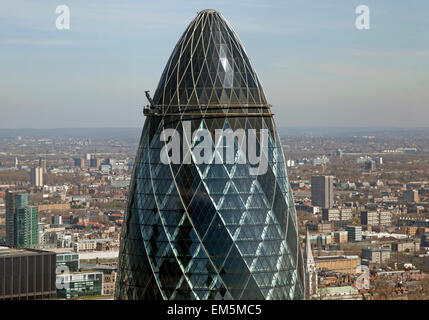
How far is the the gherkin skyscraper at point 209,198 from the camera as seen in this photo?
26.4 meters

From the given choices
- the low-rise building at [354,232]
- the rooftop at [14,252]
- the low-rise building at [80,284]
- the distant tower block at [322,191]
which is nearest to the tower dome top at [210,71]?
the rooftop at [14,252]

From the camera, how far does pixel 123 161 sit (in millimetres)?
140750

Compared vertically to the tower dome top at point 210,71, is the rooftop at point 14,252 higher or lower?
lower

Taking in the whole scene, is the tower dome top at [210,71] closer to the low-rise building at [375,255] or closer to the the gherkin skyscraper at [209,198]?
the the gherkin skyscraper at [209,198]

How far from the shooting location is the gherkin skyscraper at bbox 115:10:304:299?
2644 centimetres

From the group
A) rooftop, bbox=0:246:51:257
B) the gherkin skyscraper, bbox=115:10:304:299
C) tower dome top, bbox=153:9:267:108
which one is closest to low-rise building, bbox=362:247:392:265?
rooftop, bbox=0:246:51:257

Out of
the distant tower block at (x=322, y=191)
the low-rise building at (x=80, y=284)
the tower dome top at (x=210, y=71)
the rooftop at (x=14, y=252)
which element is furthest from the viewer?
the distant tower block at (x=322, y=191)

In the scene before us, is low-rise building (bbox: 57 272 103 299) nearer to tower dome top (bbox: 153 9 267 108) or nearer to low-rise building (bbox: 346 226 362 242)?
tower dome top (bbox: 153 9 267 108)

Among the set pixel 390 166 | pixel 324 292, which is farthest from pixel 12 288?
pixel 390 166

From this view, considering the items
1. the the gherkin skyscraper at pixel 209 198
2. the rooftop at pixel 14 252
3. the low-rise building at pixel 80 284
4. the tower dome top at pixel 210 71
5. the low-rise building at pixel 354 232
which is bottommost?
the low-rise building at pixel 354 232

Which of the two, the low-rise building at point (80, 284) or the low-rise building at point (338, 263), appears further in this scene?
the low-rise building at point (338, 263)

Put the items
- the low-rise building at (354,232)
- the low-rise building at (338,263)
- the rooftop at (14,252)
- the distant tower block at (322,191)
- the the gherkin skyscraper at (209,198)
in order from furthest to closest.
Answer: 1. the distant tower block at (322,191)
2. the low-rise building at (354,232)
3. the low-rise building at (338,263)
4. the rooftop at (14,252)
5. the the gherkin skyscraper at (209,198)

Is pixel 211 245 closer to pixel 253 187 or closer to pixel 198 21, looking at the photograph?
pixel 253 187

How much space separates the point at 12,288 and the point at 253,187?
9.40m
